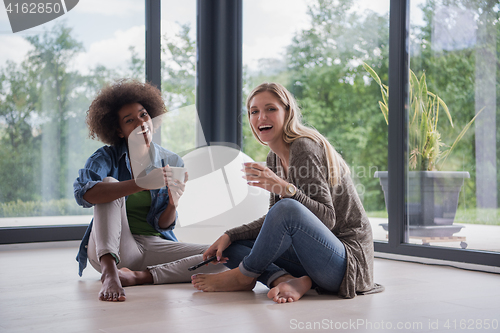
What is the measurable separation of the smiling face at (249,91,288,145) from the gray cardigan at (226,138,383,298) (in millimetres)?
119

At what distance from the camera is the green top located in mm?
2051

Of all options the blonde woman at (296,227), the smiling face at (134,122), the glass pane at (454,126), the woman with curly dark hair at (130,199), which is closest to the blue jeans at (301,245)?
the blonde woman at (296,227)

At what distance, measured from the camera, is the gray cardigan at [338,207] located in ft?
5.16

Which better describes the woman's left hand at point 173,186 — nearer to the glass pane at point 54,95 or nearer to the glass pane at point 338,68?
the glass pane at point 338,68

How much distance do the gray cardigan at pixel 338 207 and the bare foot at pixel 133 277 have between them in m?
0.72

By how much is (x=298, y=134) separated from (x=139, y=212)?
806 mm

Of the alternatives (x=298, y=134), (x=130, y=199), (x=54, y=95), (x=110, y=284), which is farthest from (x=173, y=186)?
(x=54, y=95)

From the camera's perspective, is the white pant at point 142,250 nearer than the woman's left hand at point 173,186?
Yes

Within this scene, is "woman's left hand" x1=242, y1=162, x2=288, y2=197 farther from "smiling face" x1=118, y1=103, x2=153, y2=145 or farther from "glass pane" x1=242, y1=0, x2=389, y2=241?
"glass pane" x1=242, y1=0, x2=389, y2=241

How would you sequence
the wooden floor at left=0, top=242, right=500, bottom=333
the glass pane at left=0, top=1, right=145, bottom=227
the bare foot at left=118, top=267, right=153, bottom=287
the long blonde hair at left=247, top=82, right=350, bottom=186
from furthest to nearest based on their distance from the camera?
the glass pane at left=0, top=1, right=145, bottom=227 < the bare foot at left=118, top=267, right=153, bottom=287 < the long blonde hair at left=247, top=82, right=350, bottom=186 < the wooden floor at left=0, top=242, right=500, bottom=333

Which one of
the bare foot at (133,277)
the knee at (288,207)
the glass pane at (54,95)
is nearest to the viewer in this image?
the knee at (288,207)

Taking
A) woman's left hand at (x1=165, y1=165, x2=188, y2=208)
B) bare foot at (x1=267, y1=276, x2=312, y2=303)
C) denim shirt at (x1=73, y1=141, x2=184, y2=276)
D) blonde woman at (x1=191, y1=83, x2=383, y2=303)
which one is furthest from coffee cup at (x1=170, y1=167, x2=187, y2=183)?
bare foot at (x1=267, y1=276, x2=312, y2=303)

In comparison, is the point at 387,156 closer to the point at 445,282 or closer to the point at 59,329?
the point at 445,282

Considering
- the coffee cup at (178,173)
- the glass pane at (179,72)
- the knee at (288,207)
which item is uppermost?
the glass pane at (179,72)
